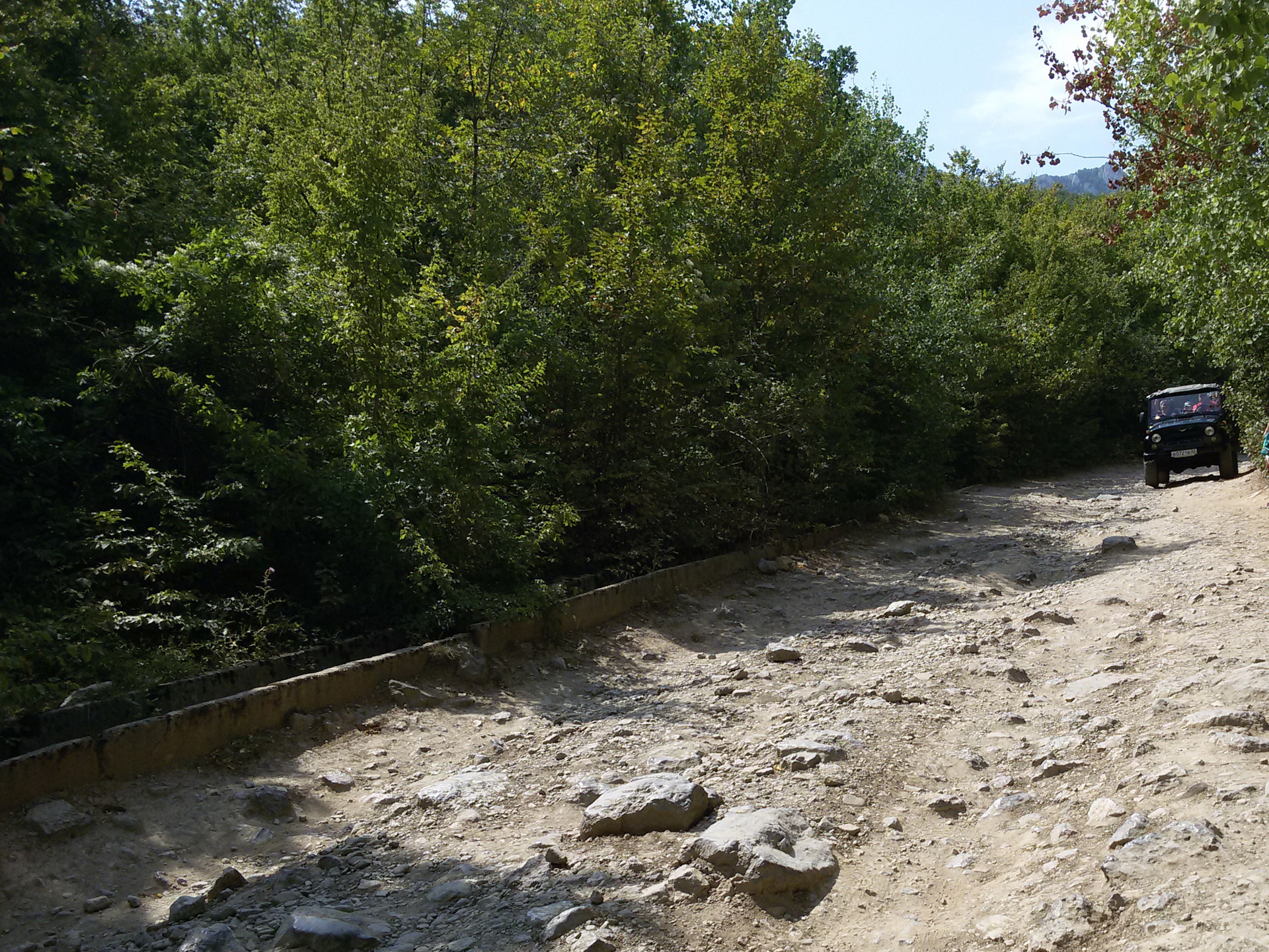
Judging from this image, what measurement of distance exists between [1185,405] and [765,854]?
69.0 feet

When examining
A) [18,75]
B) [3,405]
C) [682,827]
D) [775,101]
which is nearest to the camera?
[682,827]

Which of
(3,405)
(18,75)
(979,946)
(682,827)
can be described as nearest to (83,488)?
(3,405)

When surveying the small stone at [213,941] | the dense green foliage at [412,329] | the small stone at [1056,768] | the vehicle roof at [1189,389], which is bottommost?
the small stone at [1056,768]

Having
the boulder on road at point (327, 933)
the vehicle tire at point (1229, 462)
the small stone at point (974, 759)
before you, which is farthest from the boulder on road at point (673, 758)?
the vehicle tire at point (1229, 462)

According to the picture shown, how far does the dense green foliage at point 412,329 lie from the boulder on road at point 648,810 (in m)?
3.06

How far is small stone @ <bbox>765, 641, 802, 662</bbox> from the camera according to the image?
338 inches

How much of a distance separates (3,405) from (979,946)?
7.72m

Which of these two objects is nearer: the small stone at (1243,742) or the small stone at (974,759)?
the small stone at (1243,742)

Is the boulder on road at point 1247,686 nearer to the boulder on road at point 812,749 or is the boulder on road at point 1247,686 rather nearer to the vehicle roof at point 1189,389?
the boulder on road at point 812,749

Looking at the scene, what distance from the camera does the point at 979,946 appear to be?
12.0 feet

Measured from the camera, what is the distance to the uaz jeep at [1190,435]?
20938 millimetres

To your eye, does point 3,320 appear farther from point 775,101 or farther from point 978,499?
point 978,499

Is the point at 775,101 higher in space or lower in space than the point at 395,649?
higher

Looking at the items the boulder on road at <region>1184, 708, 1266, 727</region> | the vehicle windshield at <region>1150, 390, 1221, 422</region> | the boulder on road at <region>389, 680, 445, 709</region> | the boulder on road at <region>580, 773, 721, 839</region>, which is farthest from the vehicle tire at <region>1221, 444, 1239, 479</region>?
the boulder on road at <region>580, 773, 721, 839</region>
